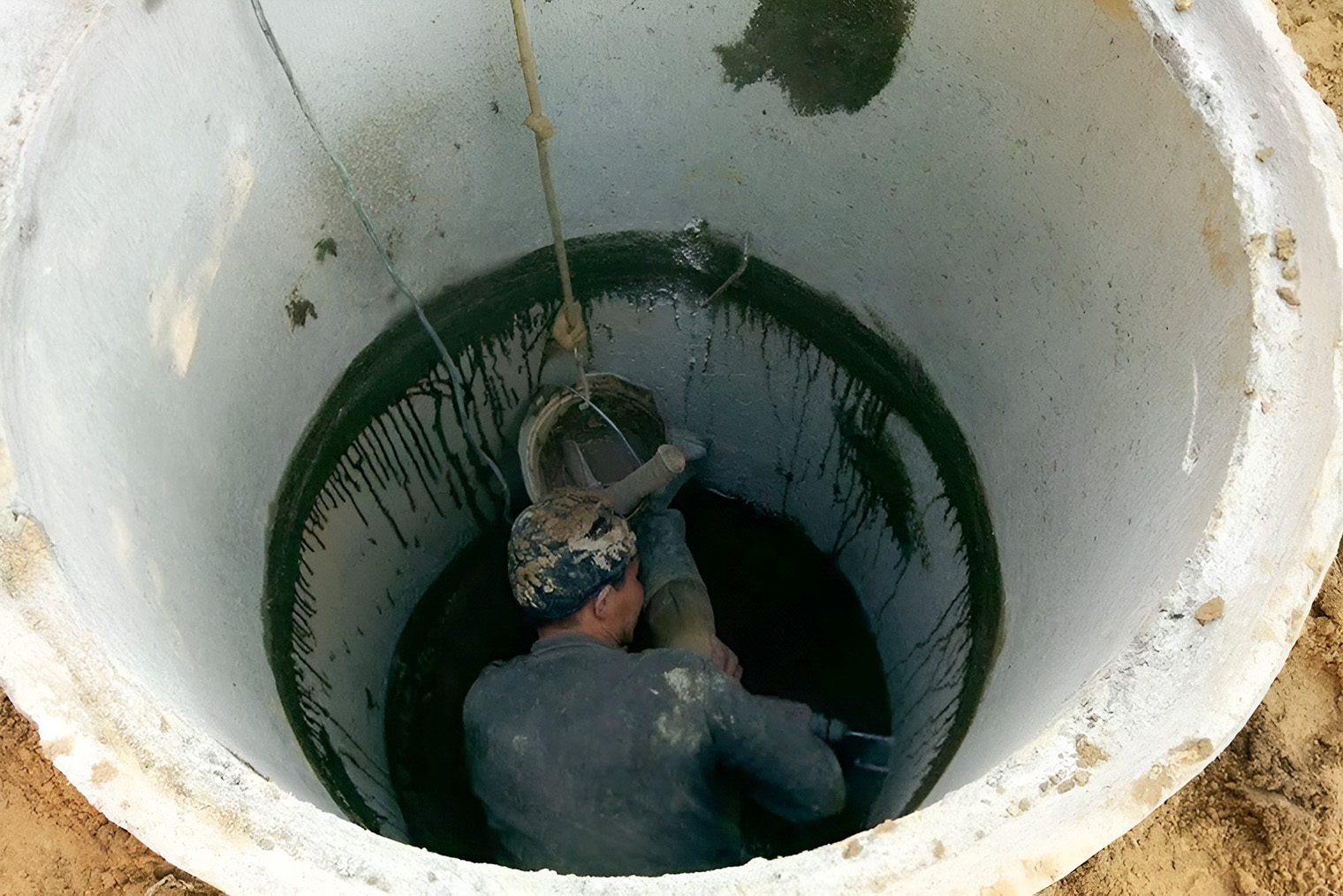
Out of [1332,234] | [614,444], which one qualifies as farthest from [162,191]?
[1332,234]

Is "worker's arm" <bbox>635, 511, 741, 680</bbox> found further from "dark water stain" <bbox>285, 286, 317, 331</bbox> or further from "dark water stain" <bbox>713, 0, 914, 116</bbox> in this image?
"dark water stain" <bbox>713, 0, 914, 116</bbox>

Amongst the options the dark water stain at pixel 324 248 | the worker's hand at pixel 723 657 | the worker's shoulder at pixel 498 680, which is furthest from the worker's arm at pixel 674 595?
the dark water stain at pixel 324 248

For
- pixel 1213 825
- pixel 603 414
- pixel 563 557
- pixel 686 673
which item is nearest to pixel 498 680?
pixel 563 557

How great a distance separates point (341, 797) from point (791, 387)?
1632 millimetres

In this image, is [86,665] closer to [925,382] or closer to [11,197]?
[11,197]

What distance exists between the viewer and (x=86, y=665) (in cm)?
134

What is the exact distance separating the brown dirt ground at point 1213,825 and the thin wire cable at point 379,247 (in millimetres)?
1302

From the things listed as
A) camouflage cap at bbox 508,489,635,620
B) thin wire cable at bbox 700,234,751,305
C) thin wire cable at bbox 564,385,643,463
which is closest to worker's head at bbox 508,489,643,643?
camouflage cap at bbox 508,489,635,620

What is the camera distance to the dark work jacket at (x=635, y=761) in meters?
1.95

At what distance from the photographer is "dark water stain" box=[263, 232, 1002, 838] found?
2352 mm

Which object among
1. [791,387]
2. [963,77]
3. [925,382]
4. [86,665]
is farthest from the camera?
[791,387]

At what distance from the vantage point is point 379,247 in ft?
7.92

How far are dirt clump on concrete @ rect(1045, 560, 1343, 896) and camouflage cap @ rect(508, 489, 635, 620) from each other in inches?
47.6

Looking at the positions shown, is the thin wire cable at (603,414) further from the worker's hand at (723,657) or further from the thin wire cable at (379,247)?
the worker's hand at (723,657)
